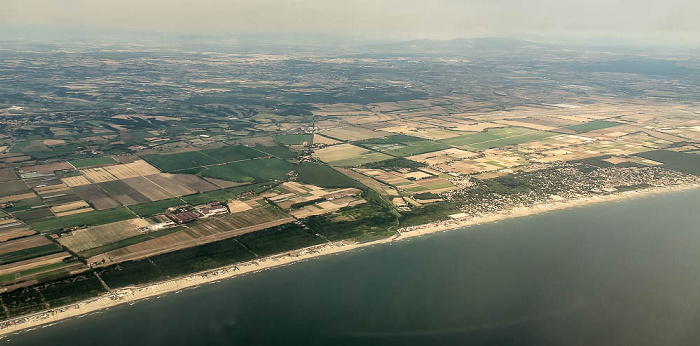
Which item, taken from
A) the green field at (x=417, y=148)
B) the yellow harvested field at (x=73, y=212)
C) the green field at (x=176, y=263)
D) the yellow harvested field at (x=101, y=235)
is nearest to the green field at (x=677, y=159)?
the green field at (x=417, y=148)

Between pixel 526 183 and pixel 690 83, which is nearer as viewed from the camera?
pixel 526 183

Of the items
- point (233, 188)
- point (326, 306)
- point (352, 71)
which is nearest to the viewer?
point (326, 306)

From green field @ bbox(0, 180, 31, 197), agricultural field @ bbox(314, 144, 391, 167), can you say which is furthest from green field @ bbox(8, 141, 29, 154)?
agricultural field @ bbox(314, 144, 391, 167)

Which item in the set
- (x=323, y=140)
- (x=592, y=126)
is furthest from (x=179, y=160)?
(x=592, y=126)

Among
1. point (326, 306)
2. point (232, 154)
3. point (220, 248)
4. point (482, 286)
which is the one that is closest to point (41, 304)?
point (220, 248)

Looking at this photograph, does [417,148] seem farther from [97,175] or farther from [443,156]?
[97,175]

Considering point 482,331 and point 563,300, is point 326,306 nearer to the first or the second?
point 482,331
